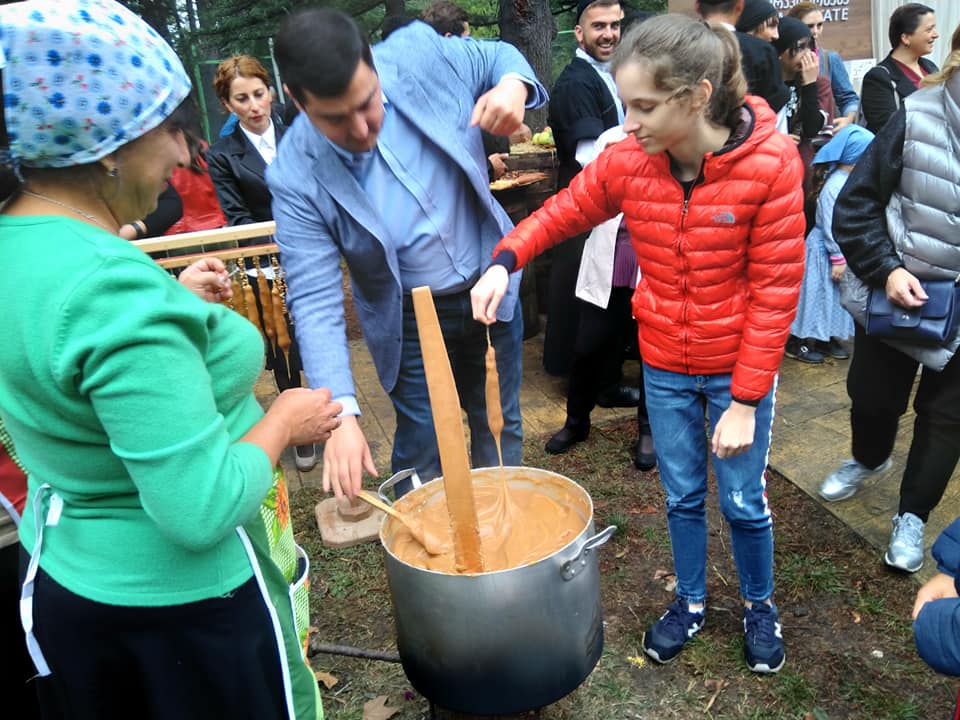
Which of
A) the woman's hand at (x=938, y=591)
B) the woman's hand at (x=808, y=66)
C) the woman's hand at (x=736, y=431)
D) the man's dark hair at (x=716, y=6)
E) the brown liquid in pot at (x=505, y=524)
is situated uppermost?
the man's dark hair at (x=716, y=6)

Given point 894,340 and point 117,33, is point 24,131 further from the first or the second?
point 894,340

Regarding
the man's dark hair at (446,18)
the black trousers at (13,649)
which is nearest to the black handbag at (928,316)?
the black trousers at (13,649)

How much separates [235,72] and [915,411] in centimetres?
405

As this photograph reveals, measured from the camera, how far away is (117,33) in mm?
1197

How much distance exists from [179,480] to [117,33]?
29.1 inches

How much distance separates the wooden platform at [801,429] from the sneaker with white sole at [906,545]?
0.08m

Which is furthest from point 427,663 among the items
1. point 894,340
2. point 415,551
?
point 894,340

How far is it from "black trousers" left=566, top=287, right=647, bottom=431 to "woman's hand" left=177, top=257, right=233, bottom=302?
2.38 metres

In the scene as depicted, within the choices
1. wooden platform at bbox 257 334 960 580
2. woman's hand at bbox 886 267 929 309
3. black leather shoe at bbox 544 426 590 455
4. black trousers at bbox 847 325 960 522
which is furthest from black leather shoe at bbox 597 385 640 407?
woman's hand at bbox 886 267 929 309

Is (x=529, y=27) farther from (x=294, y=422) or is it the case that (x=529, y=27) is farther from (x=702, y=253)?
(x=294, y=422)

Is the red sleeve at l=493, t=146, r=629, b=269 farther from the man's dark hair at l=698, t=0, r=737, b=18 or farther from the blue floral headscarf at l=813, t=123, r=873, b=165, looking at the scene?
the blue floral headscarf at l=813, t=123, r=873, b=165

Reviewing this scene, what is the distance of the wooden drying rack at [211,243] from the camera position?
11.1 ft

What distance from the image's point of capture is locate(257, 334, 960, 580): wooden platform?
11.3 ft

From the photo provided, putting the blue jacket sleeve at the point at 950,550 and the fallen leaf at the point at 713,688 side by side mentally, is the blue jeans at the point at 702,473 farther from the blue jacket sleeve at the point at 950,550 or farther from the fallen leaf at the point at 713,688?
the blue jacket sleeve at the point at 950,550
